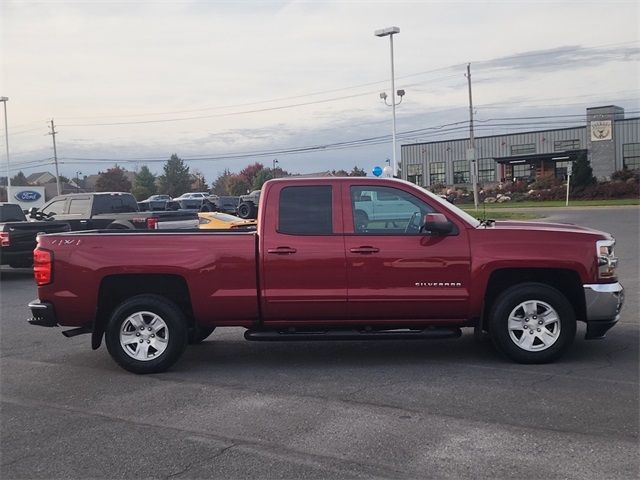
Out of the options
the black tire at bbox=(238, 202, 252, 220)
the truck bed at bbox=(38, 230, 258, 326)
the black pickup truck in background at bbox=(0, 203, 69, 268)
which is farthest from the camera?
the black tire at bbox=(238, 202, 252, 220)

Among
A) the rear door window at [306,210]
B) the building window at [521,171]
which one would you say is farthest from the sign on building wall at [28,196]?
the rear door window at [306,210]

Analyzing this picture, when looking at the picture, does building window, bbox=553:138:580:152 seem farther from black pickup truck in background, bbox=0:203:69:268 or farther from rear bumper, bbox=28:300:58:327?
rear bumper, bbox=28:300:58:327

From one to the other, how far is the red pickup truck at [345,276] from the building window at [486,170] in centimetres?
6679

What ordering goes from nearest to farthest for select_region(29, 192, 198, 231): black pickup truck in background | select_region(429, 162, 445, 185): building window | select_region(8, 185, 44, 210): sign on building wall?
1. select_region(29, 192, 198, 231): black pickup truck in background
2. select_region(8, 185, 44, 210): sign on building wall
3. select_region(429, 162, 445, 185): building window

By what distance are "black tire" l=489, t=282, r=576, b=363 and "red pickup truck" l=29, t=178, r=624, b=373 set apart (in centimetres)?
1

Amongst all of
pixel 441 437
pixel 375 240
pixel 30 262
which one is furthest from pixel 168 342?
pixel 30 262

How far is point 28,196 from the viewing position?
58750 millimetres

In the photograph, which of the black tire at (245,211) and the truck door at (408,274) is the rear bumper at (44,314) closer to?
the truck door at (408,274)

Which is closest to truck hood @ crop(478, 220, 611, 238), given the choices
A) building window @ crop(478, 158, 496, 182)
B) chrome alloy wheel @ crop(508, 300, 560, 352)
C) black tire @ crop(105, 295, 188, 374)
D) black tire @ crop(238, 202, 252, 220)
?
chrome alloy wheel @ crop(508, 300, 560, 352)

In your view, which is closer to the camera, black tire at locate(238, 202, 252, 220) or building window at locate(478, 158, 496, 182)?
black tire at locate(238, 202, 252, 220)

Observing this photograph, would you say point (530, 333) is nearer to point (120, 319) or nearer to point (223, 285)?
point (223, 285)

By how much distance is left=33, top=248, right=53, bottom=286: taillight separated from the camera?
22.2 feet

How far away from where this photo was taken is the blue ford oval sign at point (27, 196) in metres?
58.1

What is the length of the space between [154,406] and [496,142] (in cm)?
7140
